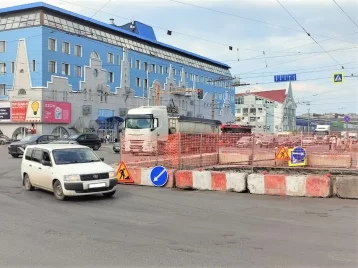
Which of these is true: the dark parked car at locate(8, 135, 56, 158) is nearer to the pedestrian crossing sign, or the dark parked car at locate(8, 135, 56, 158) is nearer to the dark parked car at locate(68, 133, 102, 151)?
the dark parked car at locate(68, 133, 102, 151)

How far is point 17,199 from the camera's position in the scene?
11.7m

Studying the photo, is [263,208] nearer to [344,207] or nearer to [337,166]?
[344,207]

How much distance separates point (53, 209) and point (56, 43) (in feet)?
148

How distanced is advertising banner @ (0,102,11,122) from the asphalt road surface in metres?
42.3

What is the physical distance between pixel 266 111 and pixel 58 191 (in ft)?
322

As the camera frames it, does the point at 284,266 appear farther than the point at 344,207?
No

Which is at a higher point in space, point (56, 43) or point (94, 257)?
point (56, 43)

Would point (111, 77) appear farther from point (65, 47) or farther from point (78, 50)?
point (65, 47)

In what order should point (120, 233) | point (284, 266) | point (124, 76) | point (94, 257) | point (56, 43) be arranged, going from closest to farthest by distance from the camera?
point (284, 266) → point (94, 257) → point (120, 233) → point (56, 43) → point (124, 76)

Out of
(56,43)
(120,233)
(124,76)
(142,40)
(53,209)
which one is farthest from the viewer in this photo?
(142,40)

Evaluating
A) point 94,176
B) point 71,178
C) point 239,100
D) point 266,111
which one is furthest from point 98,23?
point 239,100

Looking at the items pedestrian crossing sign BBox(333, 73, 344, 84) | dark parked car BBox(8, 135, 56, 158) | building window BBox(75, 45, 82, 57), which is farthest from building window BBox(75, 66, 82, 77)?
pedestrian crossing sign BBox(333, 73, 344, 84)

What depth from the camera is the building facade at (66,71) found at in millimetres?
49906

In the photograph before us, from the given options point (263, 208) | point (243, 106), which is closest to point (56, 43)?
point (263, 208)
